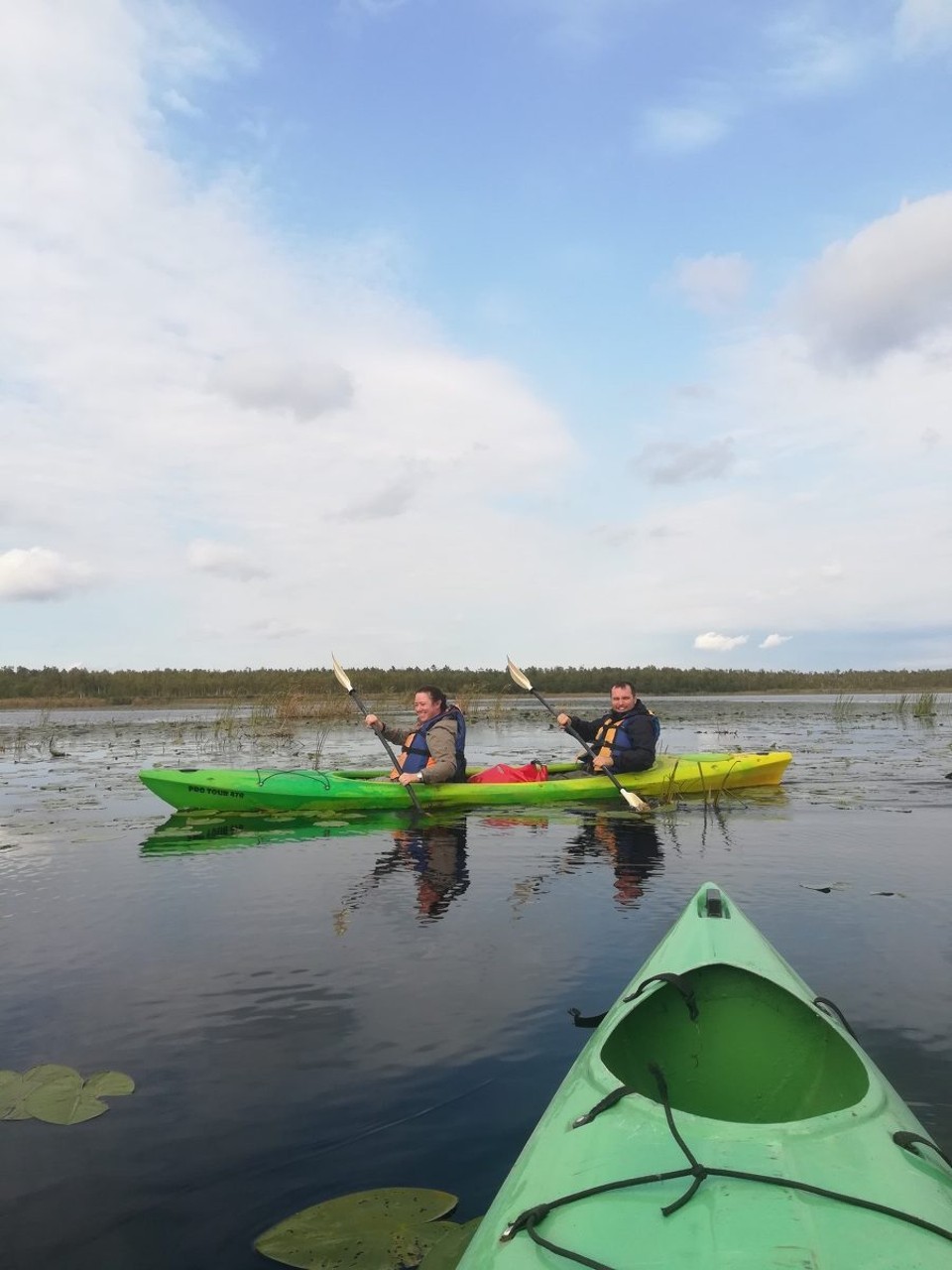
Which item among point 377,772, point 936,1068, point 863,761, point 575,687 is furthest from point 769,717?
point 936,1068

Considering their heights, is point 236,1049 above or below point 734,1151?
below

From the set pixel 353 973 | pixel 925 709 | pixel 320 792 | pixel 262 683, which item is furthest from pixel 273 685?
pixel 353 973

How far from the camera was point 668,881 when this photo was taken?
273 inches

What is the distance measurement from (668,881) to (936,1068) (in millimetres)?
3340

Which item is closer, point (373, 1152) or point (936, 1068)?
point (373, 1152)

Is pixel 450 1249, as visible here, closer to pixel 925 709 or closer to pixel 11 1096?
pixel 11 1096

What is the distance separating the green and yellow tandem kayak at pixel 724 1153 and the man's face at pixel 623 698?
7498 mm

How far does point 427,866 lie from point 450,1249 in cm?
520

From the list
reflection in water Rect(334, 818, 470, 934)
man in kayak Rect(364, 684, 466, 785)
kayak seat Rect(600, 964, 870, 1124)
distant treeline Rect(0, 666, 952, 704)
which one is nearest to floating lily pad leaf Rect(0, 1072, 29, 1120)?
kayak seat Rect(600, 964, 870, 1124)

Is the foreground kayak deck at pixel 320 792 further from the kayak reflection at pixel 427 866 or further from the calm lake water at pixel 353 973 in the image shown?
the kayak reflection at pixel 427 866

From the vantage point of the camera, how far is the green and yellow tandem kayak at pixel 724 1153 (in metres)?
1.86

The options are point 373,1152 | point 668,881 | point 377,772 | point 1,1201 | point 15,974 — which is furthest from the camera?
point 377,772

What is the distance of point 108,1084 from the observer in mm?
3570

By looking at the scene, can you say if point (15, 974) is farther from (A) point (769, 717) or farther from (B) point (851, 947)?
(A) point (769, 717)
